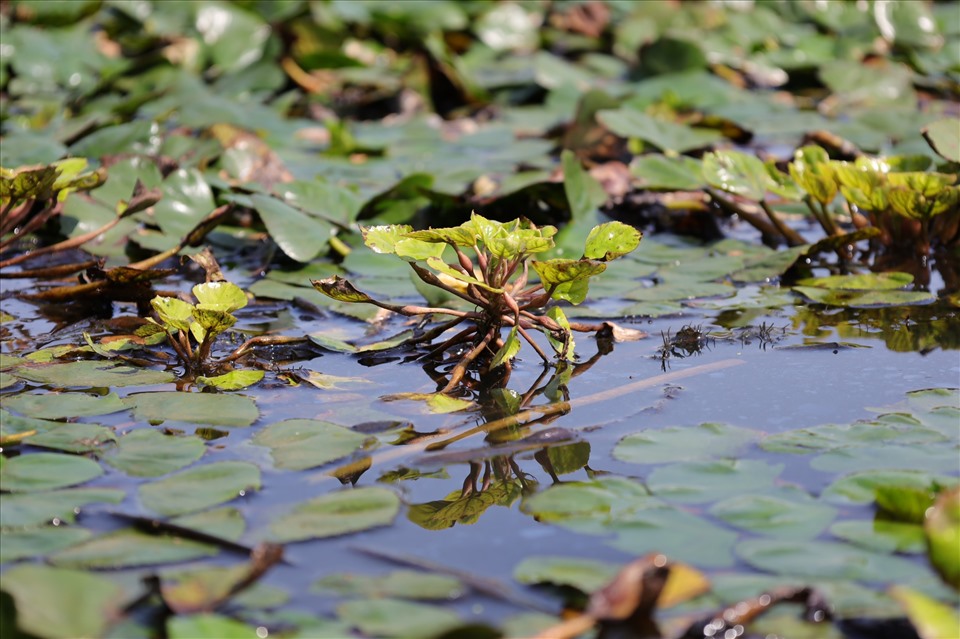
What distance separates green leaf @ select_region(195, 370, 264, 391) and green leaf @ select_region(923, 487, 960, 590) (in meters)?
1.03

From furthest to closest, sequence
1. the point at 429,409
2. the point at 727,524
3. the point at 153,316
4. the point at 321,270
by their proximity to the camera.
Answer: the point at 321,270
the point at 153,316
the point at 429,409
the point at 727,524

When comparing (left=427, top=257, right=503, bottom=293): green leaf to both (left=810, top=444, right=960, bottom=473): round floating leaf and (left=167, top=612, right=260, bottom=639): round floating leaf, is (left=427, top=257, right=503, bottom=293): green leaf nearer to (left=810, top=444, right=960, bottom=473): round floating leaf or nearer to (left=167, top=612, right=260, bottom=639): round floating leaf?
(left=810, top=444, right=960, bottom=473): round floating leaf

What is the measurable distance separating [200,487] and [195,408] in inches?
10.8

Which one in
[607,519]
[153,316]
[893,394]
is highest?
[893,394]

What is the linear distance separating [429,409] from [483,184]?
1.39m

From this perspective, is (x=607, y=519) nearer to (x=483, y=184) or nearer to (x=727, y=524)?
(x=727, y=524)

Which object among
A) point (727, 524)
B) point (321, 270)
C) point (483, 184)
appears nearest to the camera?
point (727, 524)

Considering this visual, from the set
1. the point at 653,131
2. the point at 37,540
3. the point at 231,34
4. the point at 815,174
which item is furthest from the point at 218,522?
the point at 231,34

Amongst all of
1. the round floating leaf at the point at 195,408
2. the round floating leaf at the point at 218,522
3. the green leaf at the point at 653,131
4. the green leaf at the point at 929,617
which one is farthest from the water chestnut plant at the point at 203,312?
the green leaf at the point at 653,131

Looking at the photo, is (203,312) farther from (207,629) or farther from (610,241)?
(207,629)

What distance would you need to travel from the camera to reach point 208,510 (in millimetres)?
1285

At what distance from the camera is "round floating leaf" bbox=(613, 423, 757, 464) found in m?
1.42

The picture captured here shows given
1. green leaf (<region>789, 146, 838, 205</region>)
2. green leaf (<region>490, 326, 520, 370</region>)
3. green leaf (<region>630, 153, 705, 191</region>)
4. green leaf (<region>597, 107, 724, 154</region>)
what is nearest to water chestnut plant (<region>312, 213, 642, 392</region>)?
green leaf (<region>490, 326, 520, 370</region>)

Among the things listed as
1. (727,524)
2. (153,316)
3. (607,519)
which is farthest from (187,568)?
(153,316)
